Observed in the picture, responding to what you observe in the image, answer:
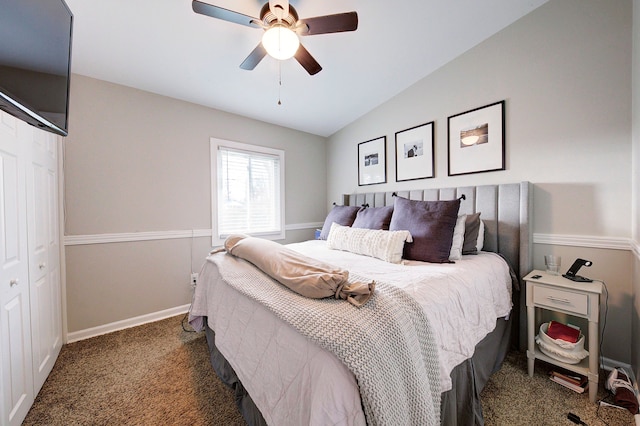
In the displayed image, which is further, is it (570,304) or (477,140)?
(477,140)

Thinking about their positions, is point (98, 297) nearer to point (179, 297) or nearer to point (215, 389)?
point (179, 297)

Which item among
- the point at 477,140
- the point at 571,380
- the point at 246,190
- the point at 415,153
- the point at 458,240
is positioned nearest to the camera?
the point at 571,380

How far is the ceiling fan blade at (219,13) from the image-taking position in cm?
130

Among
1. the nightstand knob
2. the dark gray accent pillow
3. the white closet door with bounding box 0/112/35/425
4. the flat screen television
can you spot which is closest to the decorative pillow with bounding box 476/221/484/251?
the dark gray accent pillow

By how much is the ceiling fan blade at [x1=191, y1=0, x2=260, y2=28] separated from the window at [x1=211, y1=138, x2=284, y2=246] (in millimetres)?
1655

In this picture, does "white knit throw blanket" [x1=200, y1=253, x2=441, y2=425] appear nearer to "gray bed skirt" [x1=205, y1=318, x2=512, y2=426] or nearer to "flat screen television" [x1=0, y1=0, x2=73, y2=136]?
"gray bed skirt" [x1=205, y1=318, x2=512, y2=426]

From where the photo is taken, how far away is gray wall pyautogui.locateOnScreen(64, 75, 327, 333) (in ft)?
7.03

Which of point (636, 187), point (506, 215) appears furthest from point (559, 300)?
point (636, 187)

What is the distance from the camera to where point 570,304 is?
1.46 m

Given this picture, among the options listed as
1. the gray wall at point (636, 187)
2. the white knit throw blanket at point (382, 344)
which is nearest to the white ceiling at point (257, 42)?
the gray wall at point (636, 187)

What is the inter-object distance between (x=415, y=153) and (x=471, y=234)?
118 centimetres

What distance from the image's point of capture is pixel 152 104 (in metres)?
2.49

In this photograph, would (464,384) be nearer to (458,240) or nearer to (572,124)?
(458,240)

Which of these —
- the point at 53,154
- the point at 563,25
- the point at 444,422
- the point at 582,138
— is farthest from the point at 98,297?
the point at 563,25
